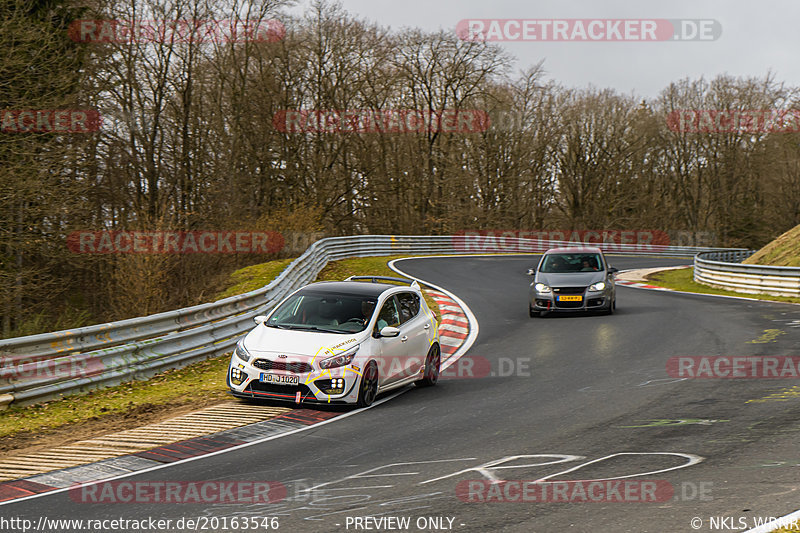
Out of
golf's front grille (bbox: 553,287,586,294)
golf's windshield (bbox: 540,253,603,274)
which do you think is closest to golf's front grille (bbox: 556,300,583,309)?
golf's front grille (bbox: 553,287,586,294)

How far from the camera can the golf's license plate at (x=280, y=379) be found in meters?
9.91

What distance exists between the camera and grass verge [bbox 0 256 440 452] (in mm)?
9117

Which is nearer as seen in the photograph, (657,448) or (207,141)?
(657,448)

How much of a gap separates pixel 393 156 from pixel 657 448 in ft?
169

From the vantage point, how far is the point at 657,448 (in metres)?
7.75

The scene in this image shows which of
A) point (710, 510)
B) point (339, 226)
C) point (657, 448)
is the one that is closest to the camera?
point (710, 510)

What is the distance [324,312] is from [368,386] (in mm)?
1360

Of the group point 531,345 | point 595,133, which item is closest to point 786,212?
point 595,133

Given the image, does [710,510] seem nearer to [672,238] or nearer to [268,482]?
[268,482]
